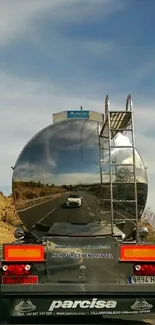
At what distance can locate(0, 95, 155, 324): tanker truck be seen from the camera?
7.80 m

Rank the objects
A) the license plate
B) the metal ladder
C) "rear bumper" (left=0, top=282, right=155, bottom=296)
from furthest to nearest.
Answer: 1. the metal ladder
2. the license plate
3. "rear bumper" (left=0, top=282, right=155, bottom=296)

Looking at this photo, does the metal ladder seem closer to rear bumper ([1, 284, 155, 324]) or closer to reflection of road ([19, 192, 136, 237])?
reflection of road ([19, 192, 136, 237])

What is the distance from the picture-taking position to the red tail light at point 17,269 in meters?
7.86

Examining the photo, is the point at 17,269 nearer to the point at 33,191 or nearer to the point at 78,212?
the point at 78,212

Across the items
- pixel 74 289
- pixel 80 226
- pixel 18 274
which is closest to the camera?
pixel 74 289

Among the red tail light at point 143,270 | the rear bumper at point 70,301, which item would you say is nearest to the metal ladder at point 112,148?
the red tail light at point 143,270

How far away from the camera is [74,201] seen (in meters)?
9.21

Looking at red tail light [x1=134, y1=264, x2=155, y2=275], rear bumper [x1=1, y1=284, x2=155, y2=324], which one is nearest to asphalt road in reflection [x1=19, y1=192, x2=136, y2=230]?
red tail light [x1=134, y1=264, x2=155, y2=275]

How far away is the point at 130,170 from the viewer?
30.8ft

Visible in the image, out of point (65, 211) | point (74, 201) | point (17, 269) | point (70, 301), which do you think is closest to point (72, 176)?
point (74, 201)

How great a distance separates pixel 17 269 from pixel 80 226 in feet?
4.98

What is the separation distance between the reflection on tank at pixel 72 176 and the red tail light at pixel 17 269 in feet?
4.78

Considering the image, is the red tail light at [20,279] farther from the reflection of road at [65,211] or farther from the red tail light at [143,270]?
the reflection of road at [65,211]

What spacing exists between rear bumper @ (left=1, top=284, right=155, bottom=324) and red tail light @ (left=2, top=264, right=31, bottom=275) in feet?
0.70
